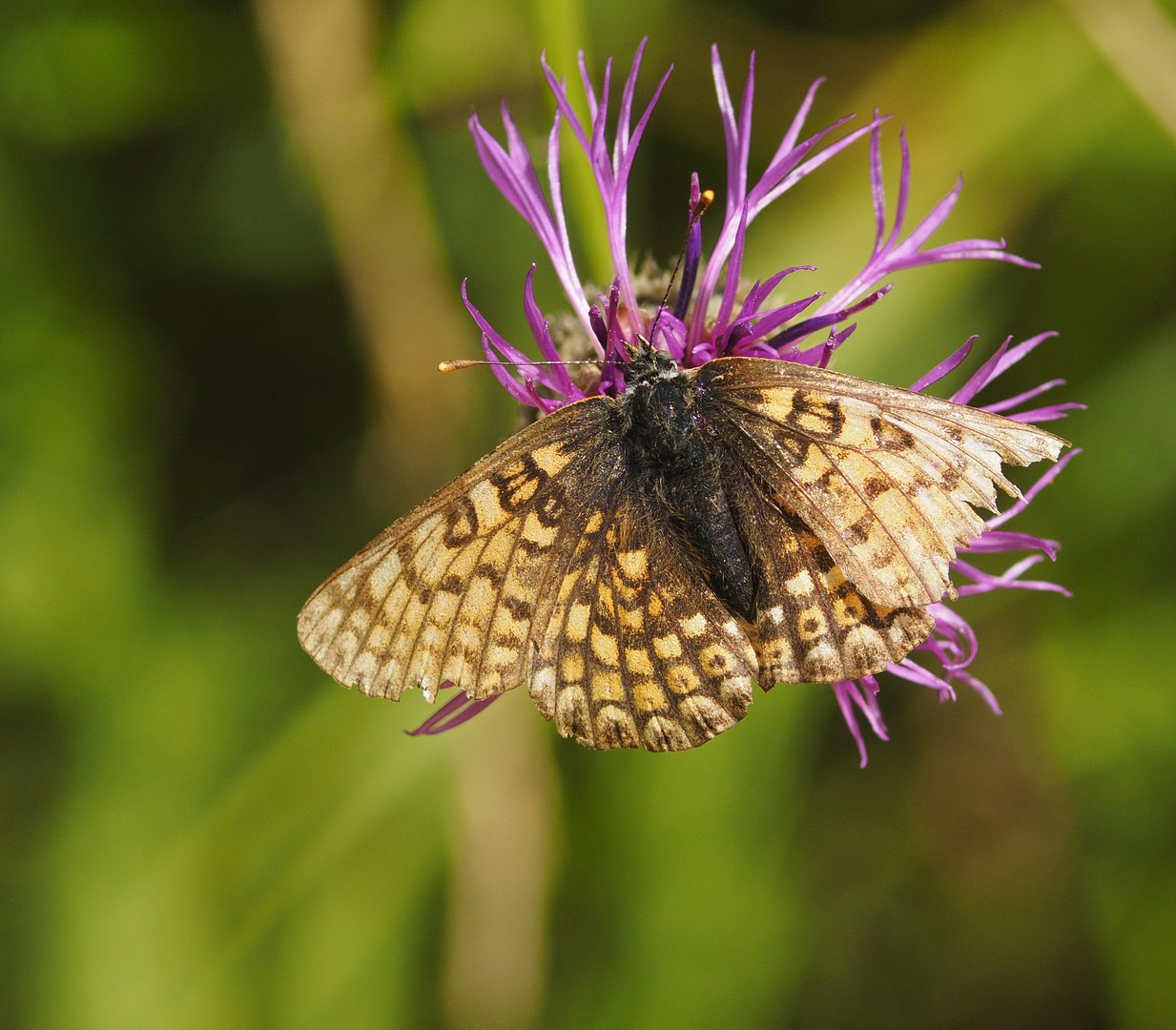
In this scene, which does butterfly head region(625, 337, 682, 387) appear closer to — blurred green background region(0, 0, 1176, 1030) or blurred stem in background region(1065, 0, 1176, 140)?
blurred green background region(0, 0, 1176, 1030)

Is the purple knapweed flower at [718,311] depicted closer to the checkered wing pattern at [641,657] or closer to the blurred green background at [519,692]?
the checkered wing pattern at [641,657]

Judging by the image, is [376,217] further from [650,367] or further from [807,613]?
[807,613]

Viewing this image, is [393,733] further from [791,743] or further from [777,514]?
[777,514]

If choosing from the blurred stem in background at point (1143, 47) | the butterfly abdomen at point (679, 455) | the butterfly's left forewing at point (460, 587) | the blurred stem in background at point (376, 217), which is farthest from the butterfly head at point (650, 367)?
the blurred stem in background at point (1143, 47)

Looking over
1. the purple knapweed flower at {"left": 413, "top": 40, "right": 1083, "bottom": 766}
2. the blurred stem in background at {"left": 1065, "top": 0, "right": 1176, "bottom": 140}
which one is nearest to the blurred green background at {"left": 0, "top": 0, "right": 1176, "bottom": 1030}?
the blurred stem in background at {"left": 1065, "top": 0, "right": 1176, "bottom": 140}

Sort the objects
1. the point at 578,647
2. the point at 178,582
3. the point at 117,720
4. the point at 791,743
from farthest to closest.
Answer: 1. the point at 178,582
2. the point at 117,720
3. the point at 791,743
4. the point at 578,647

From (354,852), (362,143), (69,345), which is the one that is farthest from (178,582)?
(362,143)
